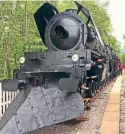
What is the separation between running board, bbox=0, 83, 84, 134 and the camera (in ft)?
14.8

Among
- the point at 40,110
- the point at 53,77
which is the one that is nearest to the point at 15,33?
the point at 53,77

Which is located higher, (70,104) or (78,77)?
(78,77)

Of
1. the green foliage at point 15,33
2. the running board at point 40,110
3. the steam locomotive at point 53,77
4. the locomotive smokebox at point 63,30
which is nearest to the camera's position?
the running board at point 40,110

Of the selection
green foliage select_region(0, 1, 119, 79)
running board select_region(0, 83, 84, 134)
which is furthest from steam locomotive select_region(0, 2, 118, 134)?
green foliage select_region(0, 1, 119, 79)

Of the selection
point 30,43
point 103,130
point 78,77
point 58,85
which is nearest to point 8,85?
point 58,85

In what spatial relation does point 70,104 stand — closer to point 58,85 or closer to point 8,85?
point 58,85

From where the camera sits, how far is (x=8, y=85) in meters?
5.82

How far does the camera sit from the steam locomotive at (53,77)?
188 inches

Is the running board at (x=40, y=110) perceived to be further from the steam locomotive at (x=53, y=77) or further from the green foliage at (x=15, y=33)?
the green foliage at (x=15, y=33)

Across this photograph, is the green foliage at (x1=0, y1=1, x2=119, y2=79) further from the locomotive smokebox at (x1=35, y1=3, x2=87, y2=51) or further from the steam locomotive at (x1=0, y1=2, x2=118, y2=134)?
the steam locomotive at (x1=0, y1=2, x2=118, y2=134)

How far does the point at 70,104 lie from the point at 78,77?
0.77 meters

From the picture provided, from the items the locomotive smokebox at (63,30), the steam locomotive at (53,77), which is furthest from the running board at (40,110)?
the locomotive smokebox at (63,30)

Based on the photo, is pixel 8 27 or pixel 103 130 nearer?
pixel 103 130

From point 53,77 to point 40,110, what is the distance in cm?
120
